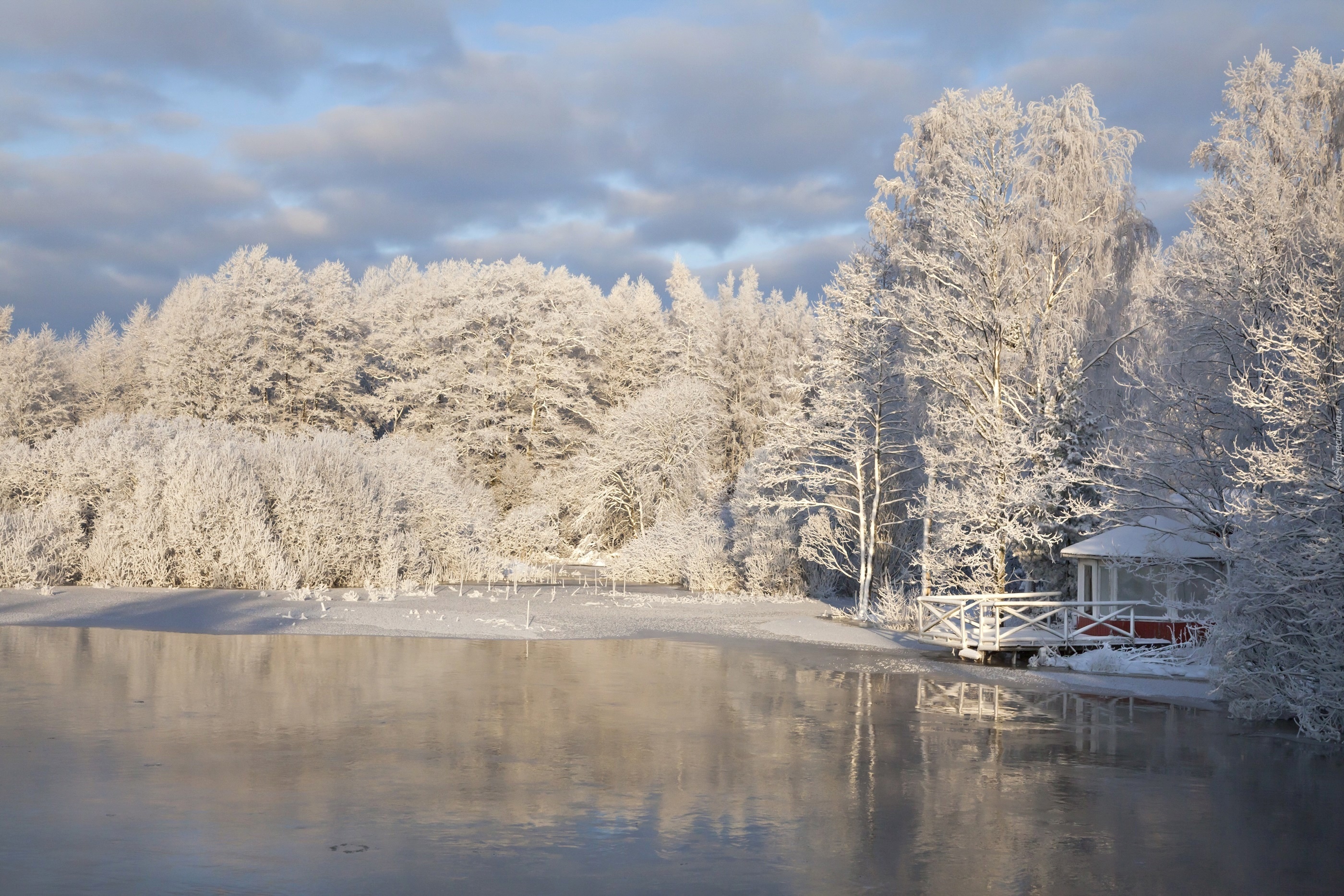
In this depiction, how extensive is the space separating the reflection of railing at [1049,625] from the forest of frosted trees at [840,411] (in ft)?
5.44

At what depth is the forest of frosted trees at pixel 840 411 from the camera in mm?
16734

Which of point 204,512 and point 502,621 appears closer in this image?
point 502,621

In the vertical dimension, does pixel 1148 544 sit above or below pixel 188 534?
above

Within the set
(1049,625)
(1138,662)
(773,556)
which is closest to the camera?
(1138,662)

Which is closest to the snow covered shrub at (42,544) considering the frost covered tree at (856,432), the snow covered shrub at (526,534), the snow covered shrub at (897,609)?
the snow covered shrub at (526,534)

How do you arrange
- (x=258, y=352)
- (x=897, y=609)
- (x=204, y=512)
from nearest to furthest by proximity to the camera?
(x=897, y=609), (x=204, y=512), (x=258, y=352)

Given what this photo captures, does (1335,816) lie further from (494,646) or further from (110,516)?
(110,516)

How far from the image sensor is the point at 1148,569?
835 inches

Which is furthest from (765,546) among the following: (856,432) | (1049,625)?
(1049,625)

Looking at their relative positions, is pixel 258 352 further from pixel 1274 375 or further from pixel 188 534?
pixel 1274 375

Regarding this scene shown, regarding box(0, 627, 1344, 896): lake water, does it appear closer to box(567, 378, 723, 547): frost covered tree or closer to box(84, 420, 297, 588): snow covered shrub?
box(84, 420, 297, 588): snow covered shrub

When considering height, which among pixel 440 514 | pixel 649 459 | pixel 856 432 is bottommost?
pixel 440 514

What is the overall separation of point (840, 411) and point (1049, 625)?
8983 millimetres

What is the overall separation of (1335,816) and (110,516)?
28.1m
